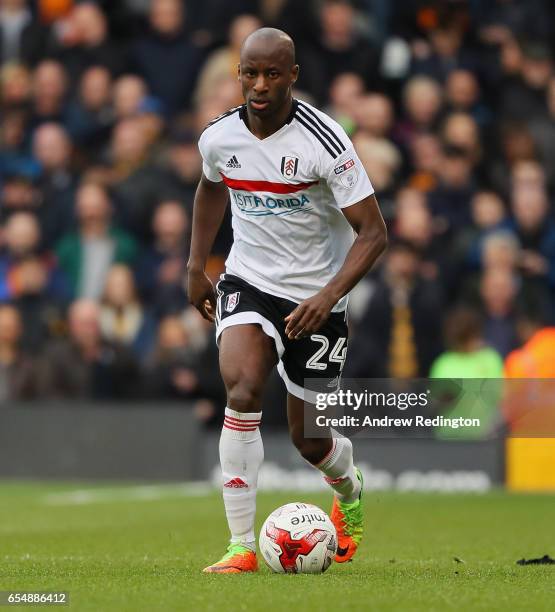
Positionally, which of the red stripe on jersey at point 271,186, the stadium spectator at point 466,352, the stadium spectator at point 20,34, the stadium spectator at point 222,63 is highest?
the stadium spectator at point 20,34

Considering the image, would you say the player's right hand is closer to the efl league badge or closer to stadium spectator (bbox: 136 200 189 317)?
the efl league badge

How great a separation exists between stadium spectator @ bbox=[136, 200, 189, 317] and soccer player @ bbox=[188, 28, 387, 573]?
753cm

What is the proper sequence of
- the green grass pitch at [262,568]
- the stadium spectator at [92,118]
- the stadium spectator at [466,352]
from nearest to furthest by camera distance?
1. the green grass pitch at [262,568]
2. the stadium spectator at [466,352]
3. the stadium spectator at [92,118]

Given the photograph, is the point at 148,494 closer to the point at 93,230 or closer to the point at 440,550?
the point at 93,230

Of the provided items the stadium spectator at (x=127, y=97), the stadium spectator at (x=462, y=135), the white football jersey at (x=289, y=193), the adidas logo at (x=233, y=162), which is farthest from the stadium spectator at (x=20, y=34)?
the adidas logo at (x=233, y=162)

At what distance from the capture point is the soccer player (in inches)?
274

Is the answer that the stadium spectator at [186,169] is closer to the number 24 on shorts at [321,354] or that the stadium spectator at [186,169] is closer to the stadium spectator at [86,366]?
the stadium spectator at [86,366]

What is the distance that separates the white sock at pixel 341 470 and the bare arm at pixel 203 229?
924 mm

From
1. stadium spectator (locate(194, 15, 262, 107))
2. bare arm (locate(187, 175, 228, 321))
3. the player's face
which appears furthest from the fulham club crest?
stadium spectator (locate(194, 15, 262, 107))

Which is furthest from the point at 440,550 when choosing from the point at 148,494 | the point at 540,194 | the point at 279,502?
the point at 540,194

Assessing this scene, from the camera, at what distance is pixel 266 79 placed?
6930mm

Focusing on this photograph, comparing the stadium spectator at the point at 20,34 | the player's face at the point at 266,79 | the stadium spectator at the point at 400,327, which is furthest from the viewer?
the stadium spectator at the point at 20,34

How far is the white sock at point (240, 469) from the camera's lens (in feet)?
23.0

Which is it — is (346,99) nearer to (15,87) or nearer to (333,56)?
(333,56)
